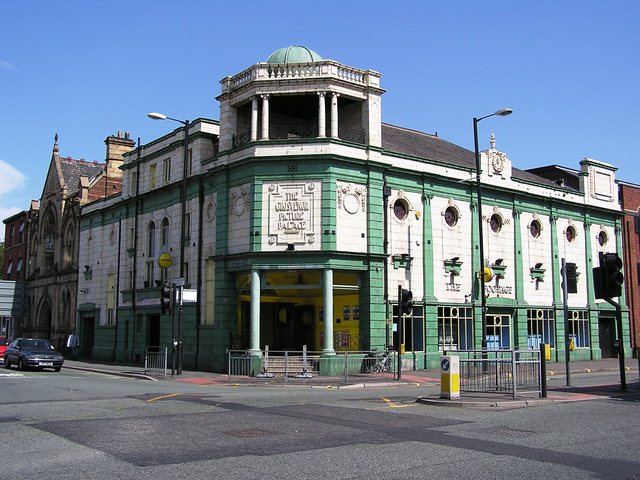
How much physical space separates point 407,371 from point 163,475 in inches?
915

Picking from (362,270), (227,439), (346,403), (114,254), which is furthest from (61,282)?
(227,439)

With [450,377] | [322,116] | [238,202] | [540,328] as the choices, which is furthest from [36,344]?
[540,328]

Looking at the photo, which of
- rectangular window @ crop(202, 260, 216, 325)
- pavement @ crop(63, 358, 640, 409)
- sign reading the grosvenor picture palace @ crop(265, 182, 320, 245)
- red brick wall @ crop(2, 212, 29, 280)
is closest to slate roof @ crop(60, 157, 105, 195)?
red brick wall @ crop(2, 212, 29, 280)

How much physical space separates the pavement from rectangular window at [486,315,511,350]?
285 cm

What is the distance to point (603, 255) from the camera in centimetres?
1922

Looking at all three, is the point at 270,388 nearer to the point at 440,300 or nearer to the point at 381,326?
the point at 381,326

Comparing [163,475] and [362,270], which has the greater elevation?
[362,270]

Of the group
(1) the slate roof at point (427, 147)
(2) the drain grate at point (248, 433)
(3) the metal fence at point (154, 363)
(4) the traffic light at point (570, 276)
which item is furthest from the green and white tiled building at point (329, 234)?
(2) the drain grate at point (248, 433)

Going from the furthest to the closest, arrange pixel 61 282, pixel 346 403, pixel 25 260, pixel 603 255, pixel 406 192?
pixel 25 260 < pixel 61 282 < pixel 406 192 < pixel 603 255 < pixel 346 403

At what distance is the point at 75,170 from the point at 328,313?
1370 inches

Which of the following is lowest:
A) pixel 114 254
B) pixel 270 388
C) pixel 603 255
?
pixel 270 388

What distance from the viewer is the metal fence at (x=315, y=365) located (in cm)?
2739

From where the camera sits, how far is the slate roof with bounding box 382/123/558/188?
3492cm

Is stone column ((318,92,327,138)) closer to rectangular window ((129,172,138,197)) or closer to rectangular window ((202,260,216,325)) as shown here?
rectangular window ((202,260,216,325))
